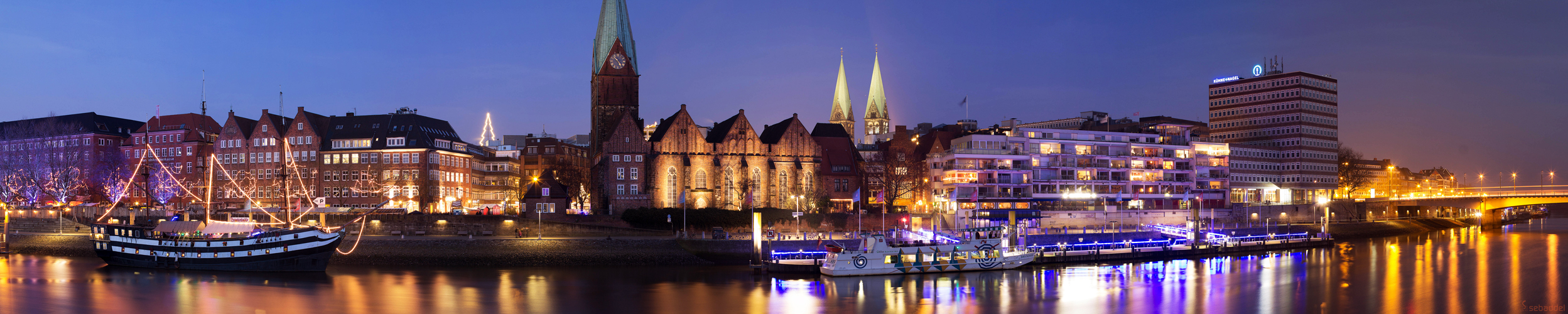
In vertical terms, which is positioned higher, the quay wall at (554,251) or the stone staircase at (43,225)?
the stone staircase at (43,225)

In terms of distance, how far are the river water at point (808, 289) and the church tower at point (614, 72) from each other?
4171 centimetres

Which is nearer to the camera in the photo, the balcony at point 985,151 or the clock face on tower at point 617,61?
the balcony at point 985,151

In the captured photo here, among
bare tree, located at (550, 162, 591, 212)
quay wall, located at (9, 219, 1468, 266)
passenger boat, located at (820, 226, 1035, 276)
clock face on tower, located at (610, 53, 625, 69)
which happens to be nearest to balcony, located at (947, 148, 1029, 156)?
quay wall, located at (9, 219, 1468, 266)

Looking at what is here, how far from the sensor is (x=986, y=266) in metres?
57.7

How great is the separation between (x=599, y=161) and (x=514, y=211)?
28.2 feet

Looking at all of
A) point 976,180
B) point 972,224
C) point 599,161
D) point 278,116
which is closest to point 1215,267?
point 972,224

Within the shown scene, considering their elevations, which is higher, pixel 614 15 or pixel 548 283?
pixel 614 15

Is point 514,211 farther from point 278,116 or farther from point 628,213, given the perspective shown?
point 278,116

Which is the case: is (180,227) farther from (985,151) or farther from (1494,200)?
(1494,200)

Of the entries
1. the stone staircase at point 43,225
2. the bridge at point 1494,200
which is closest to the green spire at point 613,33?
the stone staircase at point 43,225

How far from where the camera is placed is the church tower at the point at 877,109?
178250 millimetres

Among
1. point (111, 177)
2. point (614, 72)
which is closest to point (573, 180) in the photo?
point (614, 72)

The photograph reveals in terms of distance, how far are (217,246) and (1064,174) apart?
73.1m

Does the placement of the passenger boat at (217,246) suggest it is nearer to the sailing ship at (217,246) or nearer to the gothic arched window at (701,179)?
the sailing ship at (217,246)
